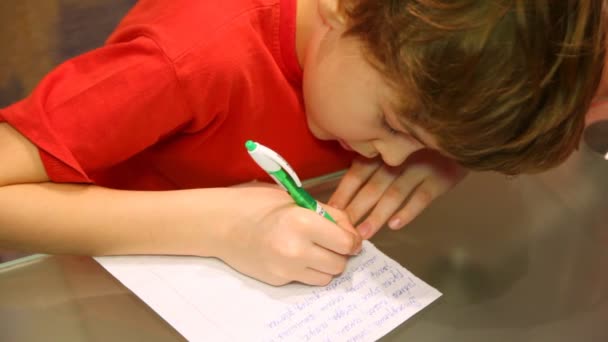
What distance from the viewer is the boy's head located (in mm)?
473

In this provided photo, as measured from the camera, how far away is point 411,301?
0.63m

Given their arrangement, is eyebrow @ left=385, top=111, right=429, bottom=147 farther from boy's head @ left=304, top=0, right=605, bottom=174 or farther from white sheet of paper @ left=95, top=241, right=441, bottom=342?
white sheet of paper @ left=95, top=241, right=441, bottom=342

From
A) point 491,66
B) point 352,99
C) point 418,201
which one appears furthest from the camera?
point 418,201


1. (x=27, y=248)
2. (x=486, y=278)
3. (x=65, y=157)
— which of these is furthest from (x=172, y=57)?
(x=486, y=278)

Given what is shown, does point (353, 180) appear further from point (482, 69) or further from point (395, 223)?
point (482, 69)

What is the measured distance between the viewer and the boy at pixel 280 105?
1.61 feet

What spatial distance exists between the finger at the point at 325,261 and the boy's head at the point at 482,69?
0.45ft

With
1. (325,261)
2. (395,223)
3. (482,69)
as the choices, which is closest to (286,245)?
(325,261)

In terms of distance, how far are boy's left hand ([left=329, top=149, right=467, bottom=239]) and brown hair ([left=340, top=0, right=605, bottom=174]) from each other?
14 centimetres

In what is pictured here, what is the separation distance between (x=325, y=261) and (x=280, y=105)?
20 centimetres

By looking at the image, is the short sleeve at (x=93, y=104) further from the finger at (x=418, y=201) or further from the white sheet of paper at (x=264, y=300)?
the finger at (x=418, y=201)

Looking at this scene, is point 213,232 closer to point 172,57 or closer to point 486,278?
point 172,57

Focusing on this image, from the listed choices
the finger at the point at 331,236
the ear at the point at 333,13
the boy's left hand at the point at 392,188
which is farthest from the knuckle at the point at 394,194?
the ear at the point at 333,13

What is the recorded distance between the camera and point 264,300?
60 cm
